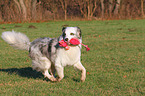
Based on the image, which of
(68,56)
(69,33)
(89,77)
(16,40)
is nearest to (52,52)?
(68,56)

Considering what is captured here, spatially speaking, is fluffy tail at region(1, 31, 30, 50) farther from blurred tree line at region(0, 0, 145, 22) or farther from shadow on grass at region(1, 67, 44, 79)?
blurred tree line at region(0, 0, 145, 22)

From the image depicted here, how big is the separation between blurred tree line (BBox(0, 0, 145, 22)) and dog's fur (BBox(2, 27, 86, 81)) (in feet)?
65.9

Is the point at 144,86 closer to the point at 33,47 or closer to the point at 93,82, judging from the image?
the point at 93,82

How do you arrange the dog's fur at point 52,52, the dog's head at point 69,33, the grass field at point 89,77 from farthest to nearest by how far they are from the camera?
the dog's fur at point 52,52 → the dog's head at point 69,33 → the grass field at point 89,77

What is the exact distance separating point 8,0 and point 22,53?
18.5 meters

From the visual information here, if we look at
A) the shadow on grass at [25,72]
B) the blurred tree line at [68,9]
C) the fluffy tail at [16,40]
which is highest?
the blurred tree line at [68,9]

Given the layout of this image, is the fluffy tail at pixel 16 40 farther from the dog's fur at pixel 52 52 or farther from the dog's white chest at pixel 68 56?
the dog's white chest at pixel 68 56

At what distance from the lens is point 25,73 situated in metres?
6.63

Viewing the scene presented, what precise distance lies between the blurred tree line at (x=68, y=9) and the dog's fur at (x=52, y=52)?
20.1 m

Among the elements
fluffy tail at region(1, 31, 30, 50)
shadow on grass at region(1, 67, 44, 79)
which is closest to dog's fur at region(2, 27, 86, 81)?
fluffy tail at region(1, 31, 30, 50)

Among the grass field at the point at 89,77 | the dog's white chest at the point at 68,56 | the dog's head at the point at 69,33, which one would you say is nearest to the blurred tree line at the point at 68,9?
the grass field at the point at 89,77

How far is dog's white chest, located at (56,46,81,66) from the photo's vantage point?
17.4 ft

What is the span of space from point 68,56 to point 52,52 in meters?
0.39

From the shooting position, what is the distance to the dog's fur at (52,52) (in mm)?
5293
